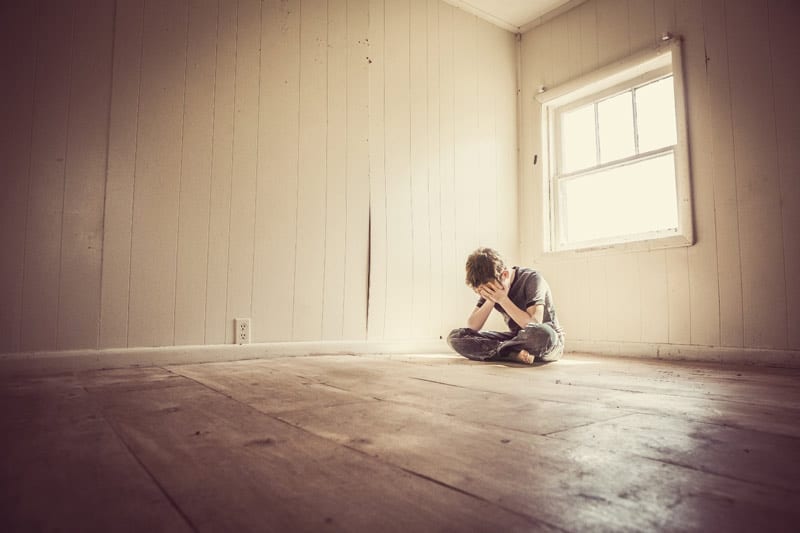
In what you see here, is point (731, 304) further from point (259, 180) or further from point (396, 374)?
point (259, 180)

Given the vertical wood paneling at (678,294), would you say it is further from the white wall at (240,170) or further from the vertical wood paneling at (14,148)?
the vertical wood paneling at (14,148)

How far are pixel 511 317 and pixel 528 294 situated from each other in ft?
0.52

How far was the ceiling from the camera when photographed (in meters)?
3.66

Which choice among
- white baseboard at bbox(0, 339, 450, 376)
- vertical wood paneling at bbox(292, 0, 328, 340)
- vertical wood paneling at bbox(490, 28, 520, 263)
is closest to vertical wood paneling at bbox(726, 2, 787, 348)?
vertical wood paneling at bbox(490, 28, 520, 263)

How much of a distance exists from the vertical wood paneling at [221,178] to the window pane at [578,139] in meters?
Result: 2.53

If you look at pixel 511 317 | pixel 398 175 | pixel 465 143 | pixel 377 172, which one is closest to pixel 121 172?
pixel 377 172

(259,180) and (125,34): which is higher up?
(125,34)

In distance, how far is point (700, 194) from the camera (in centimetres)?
285

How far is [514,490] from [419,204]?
2788 millimetres

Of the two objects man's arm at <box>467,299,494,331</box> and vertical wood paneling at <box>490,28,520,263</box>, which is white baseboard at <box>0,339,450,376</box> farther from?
vertical wood paneling at <box>490,28,520,263</box>

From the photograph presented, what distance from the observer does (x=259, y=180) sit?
268 cm

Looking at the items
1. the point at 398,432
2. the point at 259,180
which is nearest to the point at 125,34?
the point at 259,180

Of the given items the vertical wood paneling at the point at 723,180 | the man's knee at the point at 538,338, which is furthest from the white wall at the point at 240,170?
the vertical wood paneling at the point at 723,180

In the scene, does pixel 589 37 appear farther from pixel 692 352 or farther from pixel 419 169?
pixel 692 352
